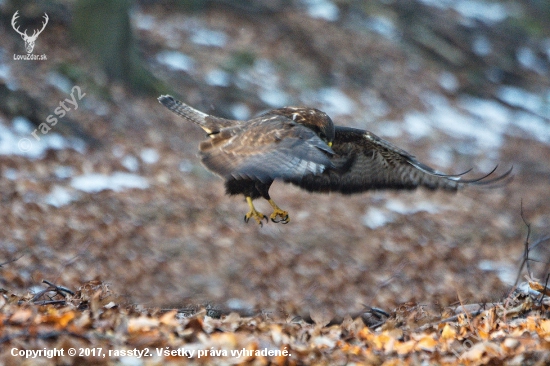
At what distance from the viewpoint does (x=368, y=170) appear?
6078 millimetres

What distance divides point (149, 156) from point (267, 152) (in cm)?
622

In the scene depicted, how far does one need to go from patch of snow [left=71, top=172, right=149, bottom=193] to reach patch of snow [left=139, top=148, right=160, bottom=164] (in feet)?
1.77

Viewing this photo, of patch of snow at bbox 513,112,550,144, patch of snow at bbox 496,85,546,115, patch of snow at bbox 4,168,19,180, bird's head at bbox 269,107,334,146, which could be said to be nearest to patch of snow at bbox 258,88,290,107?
patch of snow at bbox 4,168,19,180

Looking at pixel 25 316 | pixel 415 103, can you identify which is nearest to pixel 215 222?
pixel 25 316

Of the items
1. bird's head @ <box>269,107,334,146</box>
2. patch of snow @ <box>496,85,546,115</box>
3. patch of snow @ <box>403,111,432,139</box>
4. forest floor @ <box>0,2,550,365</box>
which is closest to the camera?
forest floor @ <box>0,2,550,365</box>

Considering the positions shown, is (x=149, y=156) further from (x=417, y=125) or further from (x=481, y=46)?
(x=481, y=46)

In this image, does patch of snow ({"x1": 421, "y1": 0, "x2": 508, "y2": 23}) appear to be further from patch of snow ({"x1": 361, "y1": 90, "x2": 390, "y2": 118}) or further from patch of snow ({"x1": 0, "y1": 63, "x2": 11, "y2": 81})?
patch of snow ({"x1": 0, "y1": 63, "x2": 11, "y2": 81})

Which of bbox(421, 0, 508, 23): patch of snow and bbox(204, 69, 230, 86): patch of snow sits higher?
bbox(421, 0, 508, 23): patch of snow

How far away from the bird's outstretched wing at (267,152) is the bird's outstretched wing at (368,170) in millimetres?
673

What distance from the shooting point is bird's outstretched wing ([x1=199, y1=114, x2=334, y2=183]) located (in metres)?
4.72

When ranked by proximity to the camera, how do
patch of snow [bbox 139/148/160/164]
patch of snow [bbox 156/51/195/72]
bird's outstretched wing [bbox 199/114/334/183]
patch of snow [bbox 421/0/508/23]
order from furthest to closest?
patch of snow [bbox 421/0/508/23] → patch of snow [bbox 156/51/195/72] → patch of snow [bbox 139/148/160/164] → bird's outstretched wing [bbox 199/114/334/183]

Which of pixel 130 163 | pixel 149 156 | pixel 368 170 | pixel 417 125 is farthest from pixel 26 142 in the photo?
pixel 417 125

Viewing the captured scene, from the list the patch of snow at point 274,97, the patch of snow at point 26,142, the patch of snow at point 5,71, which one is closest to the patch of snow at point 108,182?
the patch of snow at point 26,142

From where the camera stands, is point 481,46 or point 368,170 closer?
point 368,170
